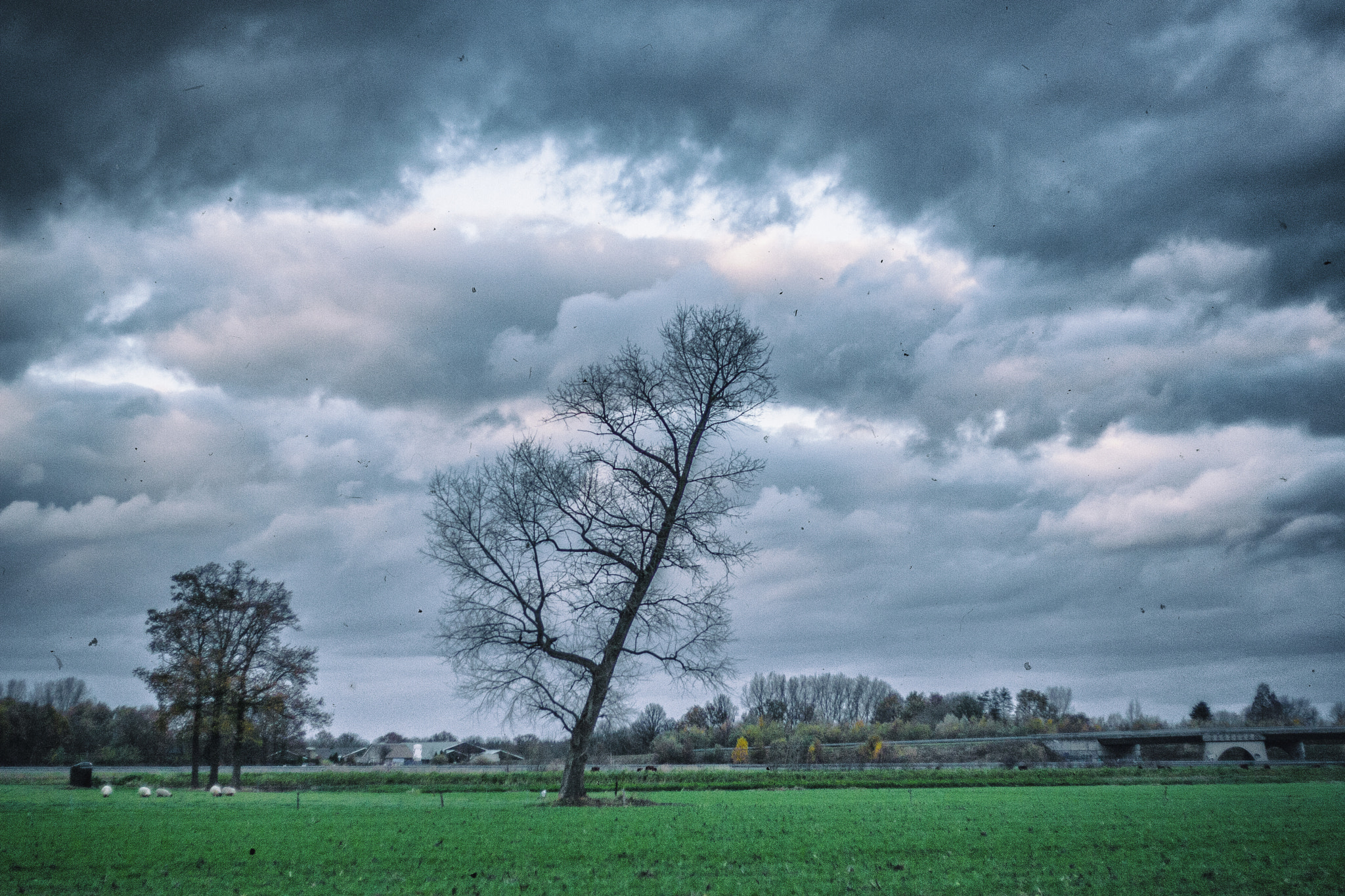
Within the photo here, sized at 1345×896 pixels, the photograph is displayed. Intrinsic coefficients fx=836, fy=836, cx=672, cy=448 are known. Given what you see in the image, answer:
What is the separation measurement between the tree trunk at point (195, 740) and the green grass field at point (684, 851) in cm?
3614

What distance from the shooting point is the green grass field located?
33.0 feet

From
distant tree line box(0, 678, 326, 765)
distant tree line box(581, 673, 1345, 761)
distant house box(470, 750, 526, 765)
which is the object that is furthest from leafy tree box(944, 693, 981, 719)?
distant tree line box(0, 678, 326, 765)

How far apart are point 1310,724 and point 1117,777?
7594 cm

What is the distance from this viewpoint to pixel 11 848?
45.2 feet

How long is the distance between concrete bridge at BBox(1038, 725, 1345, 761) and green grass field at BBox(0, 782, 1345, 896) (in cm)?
8967

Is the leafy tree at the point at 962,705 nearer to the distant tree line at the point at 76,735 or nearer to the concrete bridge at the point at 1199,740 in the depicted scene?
the concrete bridge at the point at 1199,740

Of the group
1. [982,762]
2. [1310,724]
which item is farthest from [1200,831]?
[1310,724]

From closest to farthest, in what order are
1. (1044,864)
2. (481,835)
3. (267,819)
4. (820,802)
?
(1044,864)
(481,835)
(267,819)
(820,802)

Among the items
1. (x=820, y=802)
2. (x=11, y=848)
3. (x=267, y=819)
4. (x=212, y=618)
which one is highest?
(x=212, y=618)

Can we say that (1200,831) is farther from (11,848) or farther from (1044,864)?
(11,848)

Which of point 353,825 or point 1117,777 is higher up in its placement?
point 353,825

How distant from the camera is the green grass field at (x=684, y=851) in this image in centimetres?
1006

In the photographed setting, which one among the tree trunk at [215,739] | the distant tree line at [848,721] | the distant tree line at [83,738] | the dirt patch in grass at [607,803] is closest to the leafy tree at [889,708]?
the distant tree line at [848,721]

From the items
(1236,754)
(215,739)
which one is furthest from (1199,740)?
(215,739)
